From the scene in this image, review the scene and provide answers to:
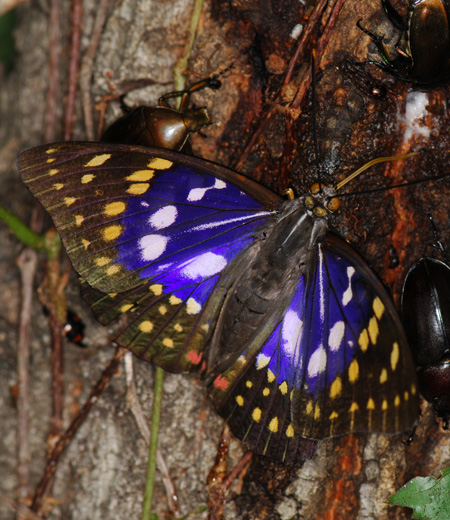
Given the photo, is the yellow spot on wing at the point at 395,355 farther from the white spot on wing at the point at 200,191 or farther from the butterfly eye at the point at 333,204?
the white spot on wing at the point at 200,191

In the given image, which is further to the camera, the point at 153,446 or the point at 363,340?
the point at 153,446

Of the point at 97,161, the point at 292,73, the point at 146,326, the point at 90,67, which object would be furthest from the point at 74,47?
the point at 146,326

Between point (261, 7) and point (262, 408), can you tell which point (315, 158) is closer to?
point (261, 7)

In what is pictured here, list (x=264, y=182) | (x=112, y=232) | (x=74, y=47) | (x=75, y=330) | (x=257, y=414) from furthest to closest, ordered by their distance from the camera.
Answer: (x=74, y=47), (x=75, y=330), (x=264, y=182), (x=257, y=414), (x=112, y=232)

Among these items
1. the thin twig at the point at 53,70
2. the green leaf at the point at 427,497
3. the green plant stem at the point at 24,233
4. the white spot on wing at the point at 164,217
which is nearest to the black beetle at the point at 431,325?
the green leaf at the point at 427,497

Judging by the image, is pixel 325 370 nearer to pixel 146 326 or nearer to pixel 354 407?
pixel 354 407

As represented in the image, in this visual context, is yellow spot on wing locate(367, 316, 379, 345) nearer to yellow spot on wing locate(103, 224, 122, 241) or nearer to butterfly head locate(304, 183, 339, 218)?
butterfly head locate(304, 183, 339, 218)
